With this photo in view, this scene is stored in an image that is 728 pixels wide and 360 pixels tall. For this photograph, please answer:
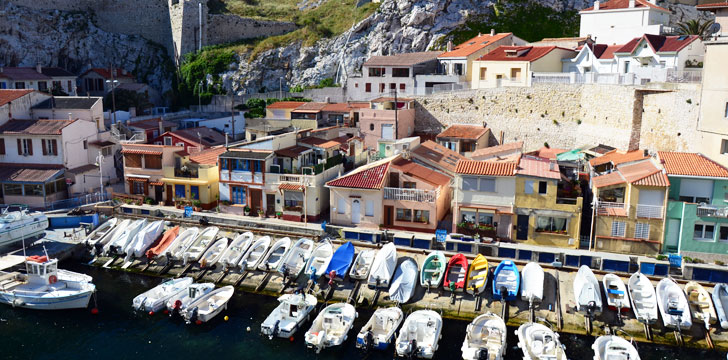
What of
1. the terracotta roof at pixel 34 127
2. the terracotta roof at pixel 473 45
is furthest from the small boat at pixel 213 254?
the terracotta roof at pixel 473 45

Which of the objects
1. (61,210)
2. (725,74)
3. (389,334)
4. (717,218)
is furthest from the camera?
(61,210)

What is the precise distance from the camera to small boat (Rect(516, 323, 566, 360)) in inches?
926

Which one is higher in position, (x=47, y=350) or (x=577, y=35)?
(x=577, y=35)

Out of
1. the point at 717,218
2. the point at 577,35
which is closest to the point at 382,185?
the point at 717,218

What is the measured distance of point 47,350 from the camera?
83.2 ft

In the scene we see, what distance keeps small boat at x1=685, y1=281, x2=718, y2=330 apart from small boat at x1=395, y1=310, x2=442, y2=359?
10.9m

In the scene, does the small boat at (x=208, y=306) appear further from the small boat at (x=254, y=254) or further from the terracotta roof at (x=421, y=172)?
the terracotta roof at (x=421, y=172)

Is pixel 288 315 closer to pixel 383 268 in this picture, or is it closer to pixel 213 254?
pixel 383 268

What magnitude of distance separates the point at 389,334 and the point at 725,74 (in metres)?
23.1

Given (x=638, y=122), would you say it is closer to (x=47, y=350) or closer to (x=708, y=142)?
(x=708, y=142)

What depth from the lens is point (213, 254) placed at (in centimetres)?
3259

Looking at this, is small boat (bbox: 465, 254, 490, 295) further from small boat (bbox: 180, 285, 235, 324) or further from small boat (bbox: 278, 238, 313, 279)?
small boat (bbox: 180, 285, 235, 324)

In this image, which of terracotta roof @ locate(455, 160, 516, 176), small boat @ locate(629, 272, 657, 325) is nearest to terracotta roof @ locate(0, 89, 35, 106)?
terracotta roof @ locate(455, 160, 516, 176)

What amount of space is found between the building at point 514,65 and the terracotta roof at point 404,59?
5.79 meters
